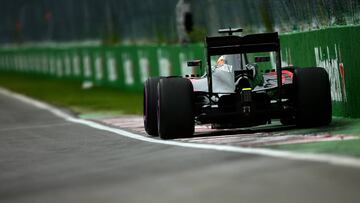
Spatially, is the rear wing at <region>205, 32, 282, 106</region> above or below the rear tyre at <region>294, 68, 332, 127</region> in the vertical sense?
above

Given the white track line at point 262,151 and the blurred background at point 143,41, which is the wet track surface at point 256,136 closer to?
the white track line at point 262,151

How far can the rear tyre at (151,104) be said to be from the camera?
14555mm

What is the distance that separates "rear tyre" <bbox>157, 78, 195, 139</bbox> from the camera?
13.5m

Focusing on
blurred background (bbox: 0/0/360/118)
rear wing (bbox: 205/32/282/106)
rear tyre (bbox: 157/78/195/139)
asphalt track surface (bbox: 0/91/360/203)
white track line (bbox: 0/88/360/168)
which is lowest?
→ asphalt track surface (bbox: 0/91/360/203)

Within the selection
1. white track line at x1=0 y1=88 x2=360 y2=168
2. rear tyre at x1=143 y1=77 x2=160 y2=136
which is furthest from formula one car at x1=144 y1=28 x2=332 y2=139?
white track line at x1=0 y1=88 x2=360 y2=168

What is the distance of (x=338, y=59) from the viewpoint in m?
15.4

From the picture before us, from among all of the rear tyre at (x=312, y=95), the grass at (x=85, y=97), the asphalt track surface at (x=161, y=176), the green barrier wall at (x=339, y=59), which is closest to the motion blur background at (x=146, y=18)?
the green barrier wall at (x=339, y=59)

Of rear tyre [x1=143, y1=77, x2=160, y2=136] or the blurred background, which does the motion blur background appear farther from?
rear tyre [x1=143, y1=77, x2=160, y2=136]

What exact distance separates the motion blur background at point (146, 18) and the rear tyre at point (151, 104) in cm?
276

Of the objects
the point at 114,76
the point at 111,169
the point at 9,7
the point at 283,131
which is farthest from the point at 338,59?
the point at 9,7

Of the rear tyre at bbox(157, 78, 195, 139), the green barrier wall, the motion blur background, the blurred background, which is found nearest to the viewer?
the rear tyre at bbox(157, 78, 195, 139)

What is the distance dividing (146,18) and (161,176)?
80.4ft

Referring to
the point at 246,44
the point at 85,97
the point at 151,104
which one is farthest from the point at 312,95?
the point at 85,97

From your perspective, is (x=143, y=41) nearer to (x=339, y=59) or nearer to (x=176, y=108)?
(x=339, y=59)
